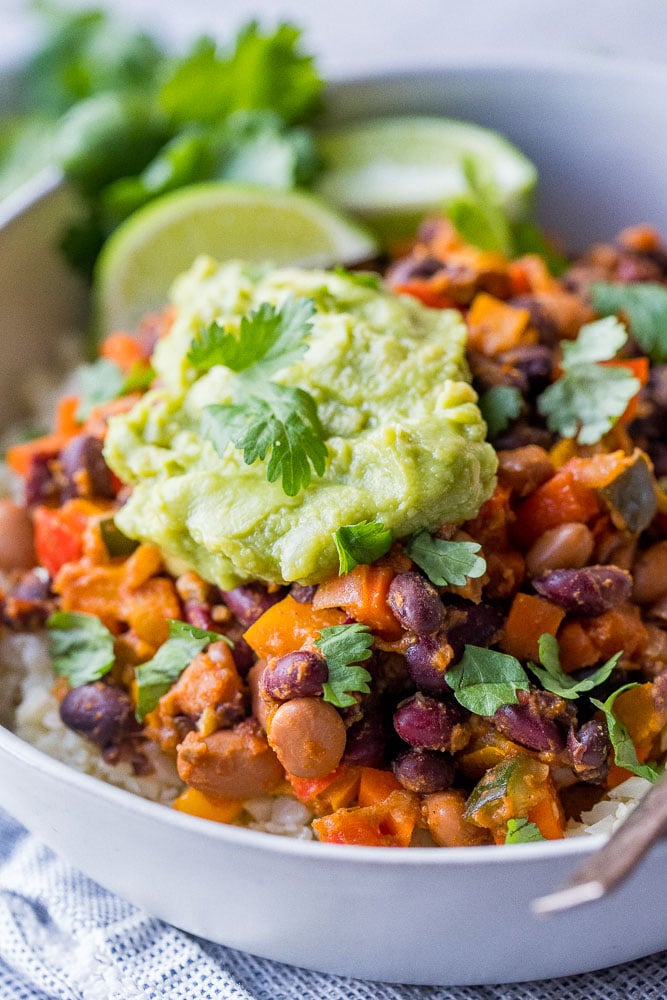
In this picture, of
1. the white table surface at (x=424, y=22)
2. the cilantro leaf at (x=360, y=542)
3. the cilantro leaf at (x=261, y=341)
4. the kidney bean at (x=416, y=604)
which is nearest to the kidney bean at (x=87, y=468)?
the cilantro leaf at (x=261, y=341)

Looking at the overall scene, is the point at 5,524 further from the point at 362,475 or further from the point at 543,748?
the point at 543,748

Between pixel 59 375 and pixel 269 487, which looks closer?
pixel 269 487

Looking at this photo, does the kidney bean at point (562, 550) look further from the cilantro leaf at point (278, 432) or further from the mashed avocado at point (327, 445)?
the cilantro leaf at point (278, 432)

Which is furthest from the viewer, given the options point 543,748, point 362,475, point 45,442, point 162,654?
point 45,442

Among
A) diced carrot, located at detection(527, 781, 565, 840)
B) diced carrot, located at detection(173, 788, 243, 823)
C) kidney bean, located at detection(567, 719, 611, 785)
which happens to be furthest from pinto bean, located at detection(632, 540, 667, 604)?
diced carrot, located at detection(173, 788, 243, 823)

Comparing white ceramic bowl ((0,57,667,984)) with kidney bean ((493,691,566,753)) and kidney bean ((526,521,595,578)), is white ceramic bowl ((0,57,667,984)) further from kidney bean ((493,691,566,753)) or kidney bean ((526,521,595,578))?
kidney bean ((526,521,595,578))

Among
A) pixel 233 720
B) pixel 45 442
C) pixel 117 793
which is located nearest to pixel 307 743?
pixel 233 720
